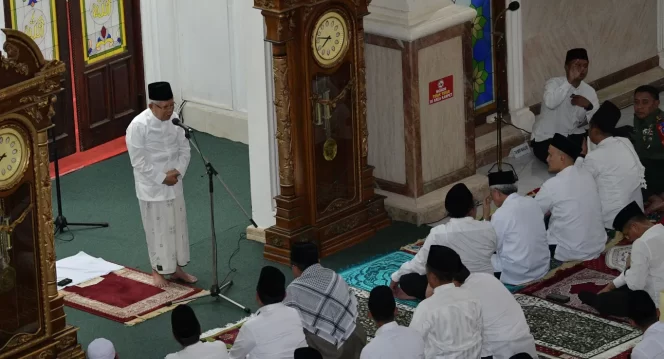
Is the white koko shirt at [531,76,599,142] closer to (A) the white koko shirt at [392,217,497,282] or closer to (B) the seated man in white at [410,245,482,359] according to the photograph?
(A) the white koko shirt at [392,217,497,282]

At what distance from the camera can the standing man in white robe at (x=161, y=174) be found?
1016 centimetres

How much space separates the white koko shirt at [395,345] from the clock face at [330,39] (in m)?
3.05

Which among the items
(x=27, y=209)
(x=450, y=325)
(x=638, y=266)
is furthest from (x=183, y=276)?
(x=638, y=266)

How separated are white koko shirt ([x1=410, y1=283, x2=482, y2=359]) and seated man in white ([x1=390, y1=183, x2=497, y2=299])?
138 cm

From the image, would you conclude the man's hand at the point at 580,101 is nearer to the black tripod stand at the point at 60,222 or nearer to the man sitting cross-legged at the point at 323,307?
the black tripod stand at the point at 60,222

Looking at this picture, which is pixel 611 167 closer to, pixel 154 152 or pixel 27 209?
pixel 154 152

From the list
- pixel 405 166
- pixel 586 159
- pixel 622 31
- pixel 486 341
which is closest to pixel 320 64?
pixel 405 166

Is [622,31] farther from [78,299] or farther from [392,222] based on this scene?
[78,299]

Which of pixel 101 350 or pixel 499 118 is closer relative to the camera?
pixel 101 350

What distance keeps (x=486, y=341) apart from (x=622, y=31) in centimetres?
638

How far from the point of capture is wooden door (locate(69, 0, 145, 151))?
42.3 feet

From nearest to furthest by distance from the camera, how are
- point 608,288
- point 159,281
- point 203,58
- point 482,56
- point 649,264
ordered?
1. point 649,264
2. point 608,288
3. point 159,281
4. point 482,56
5. point 203,58

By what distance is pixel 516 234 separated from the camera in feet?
33.9

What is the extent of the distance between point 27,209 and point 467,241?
2.68 meters
